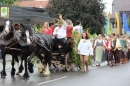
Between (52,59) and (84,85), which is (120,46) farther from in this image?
(84,85)

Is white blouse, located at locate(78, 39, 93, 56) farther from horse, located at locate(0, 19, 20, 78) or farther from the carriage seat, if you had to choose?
horse, located at locate(0, 19, 20, 78)

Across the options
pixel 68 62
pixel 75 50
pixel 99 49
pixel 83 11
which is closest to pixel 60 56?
pixel 68 62

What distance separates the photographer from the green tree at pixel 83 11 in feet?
152

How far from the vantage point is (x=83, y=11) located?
154ft

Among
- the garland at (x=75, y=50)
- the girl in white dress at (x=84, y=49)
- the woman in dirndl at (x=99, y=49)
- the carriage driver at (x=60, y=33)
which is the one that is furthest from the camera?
the woman in dirndl at (x=99, y=49)

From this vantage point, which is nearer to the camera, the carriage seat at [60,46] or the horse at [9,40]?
the horse at [9,40]

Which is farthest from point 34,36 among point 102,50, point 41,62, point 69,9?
point 69,9

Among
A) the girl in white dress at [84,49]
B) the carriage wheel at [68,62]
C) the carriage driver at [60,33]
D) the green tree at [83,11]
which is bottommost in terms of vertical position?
the carriage wheel at [68,62]

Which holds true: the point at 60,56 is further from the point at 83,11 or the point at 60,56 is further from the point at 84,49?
the point at 83,11

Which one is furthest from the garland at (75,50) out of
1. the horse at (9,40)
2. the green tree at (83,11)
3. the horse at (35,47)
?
the green tree at (83,11)

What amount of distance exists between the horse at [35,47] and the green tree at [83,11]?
105 feet

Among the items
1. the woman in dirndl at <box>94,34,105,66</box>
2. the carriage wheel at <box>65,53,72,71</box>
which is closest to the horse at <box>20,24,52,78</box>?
the carriage wheel at <box>65,53,72,71</box>

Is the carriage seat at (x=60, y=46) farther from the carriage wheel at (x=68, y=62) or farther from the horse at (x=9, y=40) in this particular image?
the horse at (x=9, y=40)

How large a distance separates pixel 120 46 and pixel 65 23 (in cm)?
731
